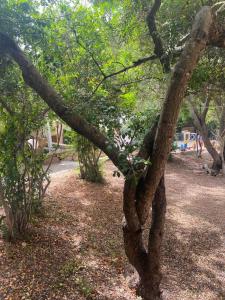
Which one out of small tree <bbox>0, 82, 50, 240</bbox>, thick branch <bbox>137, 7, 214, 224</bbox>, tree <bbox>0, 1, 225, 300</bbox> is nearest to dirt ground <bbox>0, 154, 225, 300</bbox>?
small tree <bbox>0, 82, 50, 240</bbox>

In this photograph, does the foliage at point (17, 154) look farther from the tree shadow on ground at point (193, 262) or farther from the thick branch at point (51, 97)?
the tree shadow on ground at point (193, 262)

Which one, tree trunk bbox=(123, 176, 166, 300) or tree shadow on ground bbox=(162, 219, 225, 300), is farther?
tree shadow on ground bbox=(162, 219, 225, 300)

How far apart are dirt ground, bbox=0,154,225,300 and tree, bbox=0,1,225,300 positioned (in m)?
0.60

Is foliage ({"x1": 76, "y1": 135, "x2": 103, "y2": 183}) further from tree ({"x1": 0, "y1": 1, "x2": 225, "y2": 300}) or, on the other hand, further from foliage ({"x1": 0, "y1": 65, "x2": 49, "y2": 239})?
tree ({"x1": 0, "y1": 1, "x2": 225, "y2": 300})

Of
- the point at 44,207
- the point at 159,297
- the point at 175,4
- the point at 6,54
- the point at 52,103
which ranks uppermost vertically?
the point at 175,4

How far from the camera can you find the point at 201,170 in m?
11.7

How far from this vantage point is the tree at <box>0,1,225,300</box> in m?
2.36

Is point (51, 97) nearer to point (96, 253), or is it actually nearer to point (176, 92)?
point (176, 92)

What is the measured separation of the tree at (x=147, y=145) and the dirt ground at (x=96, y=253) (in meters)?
0.60

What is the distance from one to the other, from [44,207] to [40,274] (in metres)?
1.93

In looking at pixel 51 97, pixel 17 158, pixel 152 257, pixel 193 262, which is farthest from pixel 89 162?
pixel 51 97

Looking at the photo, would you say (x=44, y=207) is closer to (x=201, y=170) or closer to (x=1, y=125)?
(x=1, y=125)

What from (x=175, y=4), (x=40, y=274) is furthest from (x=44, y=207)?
(x=175, y=4)

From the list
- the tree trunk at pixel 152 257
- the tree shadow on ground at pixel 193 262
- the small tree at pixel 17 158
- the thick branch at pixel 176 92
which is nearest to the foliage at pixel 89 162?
the tree shadow on ground at pixel 193 262
